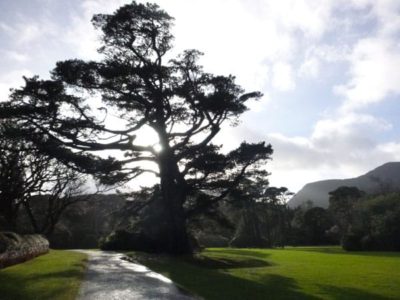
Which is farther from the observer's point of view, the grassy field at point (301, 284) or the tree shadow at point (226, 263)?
the tree shadow at point (226, 263)

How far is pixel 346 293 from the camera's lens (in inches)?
550

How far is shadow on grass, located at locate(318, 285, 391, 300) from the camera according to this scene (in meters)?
13.2

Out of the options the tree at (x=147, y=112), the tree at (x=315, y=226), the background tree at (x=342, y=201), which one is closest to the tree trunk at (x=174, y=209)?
the tree at (x=147, y=112)

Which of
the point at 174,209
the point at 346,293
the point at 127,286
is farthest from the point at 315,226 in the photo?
the point at 127,286

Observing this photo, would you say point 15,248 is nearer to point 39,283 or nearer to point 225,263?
point 39,283

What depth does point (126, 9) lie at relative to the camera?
26234 mm

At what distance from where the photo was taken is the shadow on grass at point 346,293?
13.2m

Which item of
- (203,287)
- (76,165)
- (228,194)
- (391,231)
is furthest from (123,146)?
(391,231)

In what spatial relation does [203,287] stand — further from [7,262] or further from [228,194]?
[228,194]

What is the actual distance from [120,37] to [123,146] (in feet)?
23.7

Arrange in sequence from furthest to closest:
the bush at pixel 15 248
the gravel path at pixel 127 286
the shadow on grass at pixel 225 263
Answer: the shadow on grass at pixel 225 263
the bush at pixel 15 248
the gravel path at pixel 127 286

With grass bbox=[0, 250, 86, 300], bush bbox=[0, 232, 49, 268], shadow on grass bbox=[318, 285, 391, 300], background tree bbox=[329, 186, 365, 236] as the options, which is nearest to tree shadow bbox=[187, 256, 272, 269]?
bush bbox=[0, 232, 49, 268]

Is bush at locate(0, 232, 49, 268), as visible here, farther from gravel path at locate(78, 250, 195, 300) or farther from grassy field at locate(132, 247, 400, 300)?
grassy field at locate(132, 247, 400, 300)

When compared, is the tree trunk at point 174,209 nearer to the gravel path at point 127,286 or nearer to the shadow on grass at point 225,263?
the shadow on grass at point 225,263
